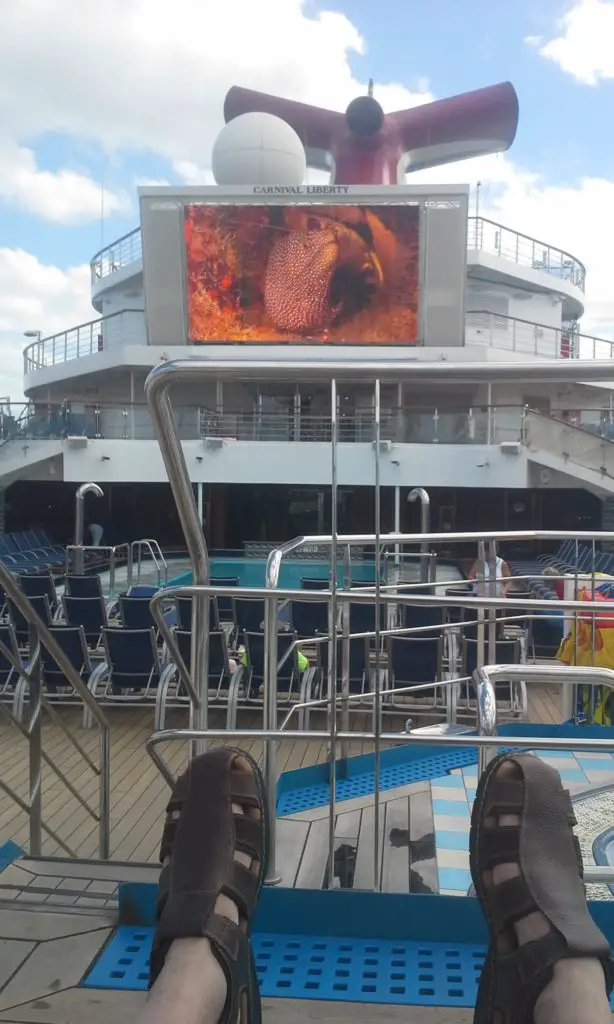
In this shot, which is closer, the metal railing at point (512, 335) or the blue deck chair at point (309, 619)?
the blue deck chair at point (309, 619)

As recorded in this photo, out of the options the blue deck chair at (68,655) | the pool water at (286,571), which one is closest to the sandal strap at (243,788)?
the blue deck chair at (68,655)

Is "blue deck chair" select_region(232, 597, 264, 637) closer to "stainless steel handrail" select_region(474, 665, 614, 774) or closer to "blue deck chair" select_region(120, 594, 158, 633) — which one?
"blue deck chair" select_region(120, 594, 158, 633)

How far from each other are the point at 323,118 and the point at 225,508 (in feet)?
40.0

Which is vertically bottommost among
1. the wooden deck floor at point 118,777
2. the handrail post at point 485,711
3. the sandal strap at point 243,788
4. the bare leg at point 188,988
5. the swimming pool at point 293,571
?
the swimming pool at point 293,571

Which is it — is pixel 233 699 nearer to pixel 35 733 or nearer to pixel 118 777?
pixel 118 777

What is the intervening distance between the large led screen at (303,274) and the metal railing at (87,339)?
4.44 meters

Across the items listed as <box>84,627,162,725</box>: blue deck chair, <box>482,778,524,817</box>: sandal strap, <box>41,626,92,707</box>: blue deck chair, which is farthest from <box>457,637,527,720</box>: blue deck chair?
<box>482,778,524,817</box>: sandal strap

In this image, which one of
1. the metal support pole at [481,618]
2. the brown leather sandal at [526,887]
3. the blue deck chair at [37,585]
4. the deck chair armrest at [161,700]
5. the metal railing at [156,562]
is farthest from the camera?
the metal railing at [156,562]

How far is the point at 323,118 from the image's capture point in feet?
78.8

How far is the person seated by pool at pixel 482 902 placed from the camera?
1.31 m

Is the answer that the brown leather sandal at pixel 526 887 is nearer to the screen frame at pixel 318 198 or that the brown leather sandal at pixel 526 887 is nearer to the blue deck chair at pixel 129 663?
the blue deck chair at pixel 129 663

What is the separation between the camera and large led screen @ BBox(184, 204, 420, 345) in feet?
59.1

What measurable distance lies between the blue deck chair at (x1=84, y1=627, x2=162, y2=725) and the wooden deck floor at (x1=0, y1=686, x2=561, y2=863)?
214 mm

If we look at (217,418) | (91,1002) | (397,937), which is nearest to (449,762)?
(397,937)
